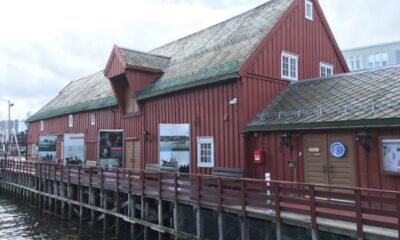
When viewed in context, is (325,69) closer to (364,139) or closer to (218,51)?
(218,51)

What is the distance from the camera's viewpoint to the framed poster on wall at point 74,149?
20.2 metres

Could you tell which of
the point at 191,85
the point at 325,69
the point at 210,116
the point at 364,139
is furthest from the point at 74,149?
the point at 364,139

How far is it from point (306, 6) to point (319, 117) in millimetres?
7293

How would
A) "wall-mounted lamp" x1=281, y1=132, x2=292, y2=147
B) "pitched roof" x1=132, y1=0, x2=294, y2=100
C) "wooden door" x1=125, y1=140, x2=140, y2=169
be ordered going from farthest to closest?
"wooden door" x1=125, y1=140, x2=140, y2=169 → "pitched roof" x1=132, y1=0, x2=294, y2=100 → "wall-mounted lamp" x1=281, y1=132, x2=292, y2=147

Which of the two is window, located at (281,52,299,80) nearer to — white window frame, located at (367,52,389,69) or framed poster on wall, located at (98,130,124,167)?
framed poster on wall, located at (98,130,124,167)

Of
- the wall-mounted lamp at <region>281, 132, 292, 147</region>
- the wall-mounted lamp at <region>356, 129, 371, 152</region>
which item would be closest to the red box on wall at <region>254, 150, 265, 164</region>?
the wall-mounted lamp at <region>281, 132, 292, 147</region>

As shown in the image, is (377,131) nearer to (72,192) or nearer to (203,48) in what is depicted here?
(203,48)

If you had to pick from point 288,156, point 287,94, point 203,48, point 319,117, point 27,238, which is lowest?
point 27,238

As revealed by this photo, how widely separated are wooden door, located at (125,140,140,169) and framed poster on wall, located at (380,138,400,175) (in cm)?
1191

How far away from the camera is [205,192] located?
10.9 meters

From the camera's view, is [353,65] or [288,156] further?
[353,65]

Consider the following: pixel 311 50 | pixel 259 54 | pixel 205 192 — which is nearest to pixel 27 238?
pixel 205 192

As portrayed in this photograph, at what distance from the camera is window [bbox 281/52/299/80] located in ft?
49.1

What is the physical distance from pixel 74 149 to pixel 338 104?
14.6m
